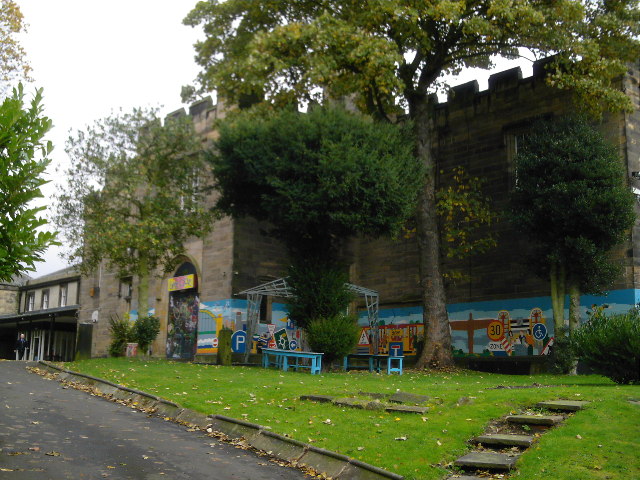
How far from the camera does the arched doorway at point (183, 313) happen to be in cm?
2919

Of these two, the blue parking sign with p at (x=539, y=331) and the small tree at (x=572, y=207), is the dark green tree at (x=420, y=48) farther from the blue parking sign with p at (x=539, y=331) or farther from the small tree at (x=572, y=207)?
the blue parking sign with p at (x=539, y=331)

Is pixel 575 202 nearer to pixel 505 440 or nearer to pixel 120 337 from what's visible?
pixel 505 440

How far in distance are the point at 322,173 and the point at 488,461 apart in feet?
39.3

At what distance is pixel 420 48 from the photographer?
844 inches

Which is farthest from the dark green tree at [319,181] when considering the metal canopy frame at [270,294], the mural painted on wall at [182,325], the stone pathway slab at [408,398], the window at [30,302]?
the window at [30,302]

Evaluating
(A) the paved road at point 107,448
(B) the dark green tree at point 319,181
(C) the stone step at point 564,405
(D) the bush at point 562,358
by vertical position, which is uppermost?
(B) the dark green tree at point 319,181

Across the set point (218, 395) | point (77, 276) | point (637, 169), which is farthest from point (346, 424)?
point (77, 276)

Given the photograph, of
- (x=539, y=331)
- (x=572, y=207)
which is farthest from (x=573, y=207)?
(x=539, y=331)

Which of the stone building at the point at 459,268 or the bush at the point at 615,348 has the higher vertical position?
the stone building at the point at 459,268

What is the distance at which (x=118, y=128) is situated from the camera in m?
23.5

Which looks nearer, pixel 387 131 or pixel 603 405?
pixel 603 405

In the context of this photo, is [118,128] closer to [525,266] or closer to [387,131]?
[387,131]

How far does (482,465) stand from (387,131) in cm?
1353

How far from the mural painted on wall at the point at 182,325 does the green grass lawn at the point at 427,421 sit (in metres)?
14.1
